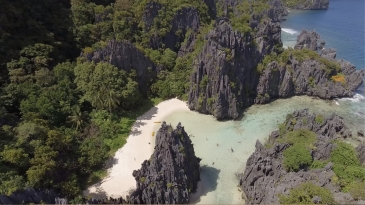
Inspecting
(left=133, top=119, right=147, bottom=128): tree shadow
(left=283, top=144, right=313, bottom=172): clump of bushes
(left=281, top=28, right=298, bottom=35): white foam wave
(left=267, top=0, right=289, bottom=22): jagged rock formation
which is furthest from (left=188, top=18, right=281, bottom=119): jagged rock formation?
(left=267, top=0, right=289, bottom=22): jagged rock formation

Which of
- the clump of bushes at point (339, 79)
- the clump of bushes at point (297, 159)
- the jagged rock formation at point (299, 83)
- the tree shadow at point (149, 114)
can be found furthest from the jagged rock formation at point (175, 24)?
the clump of bushes at point (297, 159)

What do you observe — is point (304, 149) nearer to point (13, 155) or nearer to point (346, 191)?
point (346, 191)

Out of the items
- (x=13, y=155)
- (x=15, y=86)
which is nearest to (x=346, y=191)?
(x=13, y=155)

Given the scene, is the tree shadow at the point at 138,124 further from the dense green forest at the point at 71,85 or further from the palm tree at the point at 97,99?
the palm tree at the point at 97,99

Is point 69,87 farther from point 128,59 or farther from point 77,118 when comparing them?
point 128,59

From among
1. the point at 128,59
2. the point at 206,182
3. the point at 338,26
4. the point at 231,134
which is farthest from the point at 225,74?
the point at 338,26

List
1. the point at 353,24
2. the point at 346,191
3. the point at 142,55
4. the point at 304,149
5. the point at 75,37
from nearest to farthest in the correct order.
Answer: the point at 346,191 < the point at 304,149 < the point at 142,55 < the point at 75,37 < the point at 353,24
